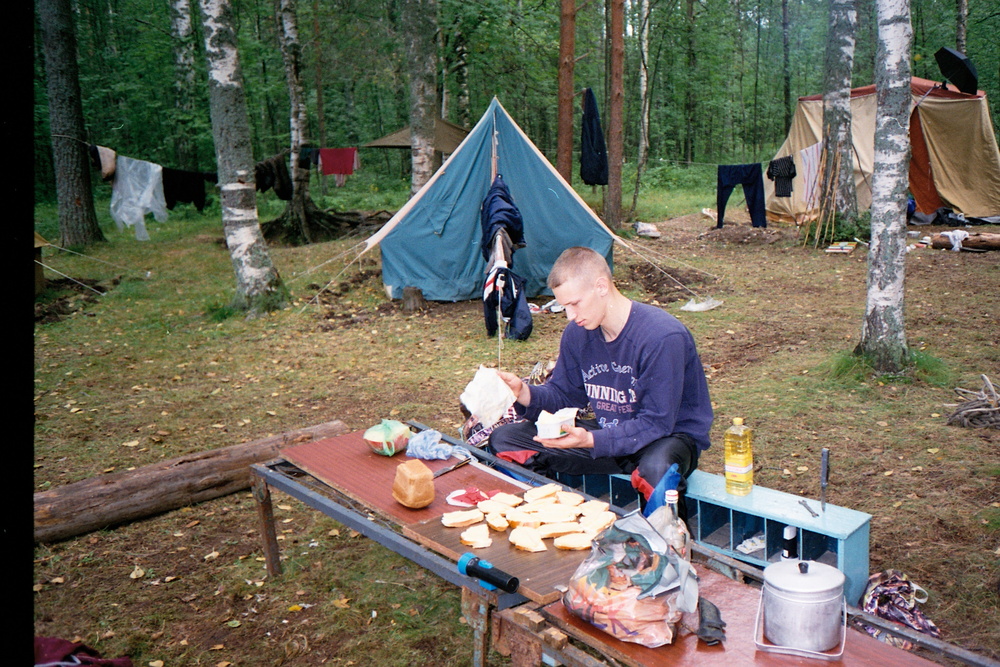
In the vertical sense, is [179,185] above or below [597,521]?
above

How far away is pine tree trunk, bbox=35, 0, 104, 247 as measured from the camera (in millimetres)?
10828

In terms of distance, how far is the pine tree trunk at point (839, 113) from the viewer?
421 inches

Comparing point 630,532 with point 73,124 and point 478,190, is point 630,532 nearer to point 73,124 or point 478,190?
point 478,190

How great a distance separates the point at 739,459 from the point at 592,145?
9595mm

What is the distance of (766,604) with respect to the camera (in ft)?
6.02

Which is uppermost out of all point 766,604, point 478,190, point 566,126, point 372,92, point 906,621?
point 372,92

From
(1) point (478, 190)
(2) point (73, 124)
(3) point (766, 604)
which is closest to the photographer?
(3) point (766, 604)

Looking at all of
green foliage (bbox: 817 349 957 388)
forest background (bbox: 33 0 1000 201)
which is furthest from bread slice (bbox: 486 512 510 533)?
forest background (bbox: 33 0 1000 201)

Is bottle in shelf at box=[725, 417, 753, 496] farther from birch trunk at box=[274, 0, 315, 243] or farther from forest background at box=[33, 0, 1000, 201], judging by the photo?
birch trunk at box=[274, 0, 315, 243]

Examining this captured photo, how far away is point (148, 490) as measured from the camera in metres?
3.86

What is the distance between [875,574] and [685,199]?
1688cm

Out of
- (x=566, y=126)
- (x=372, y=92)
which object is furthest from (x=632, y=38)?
(x=566, y=126)

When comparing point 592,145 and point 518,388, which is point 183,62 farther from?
point 518,388

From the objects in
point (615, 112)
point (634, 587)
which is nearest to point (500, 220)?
point (615, 112)
